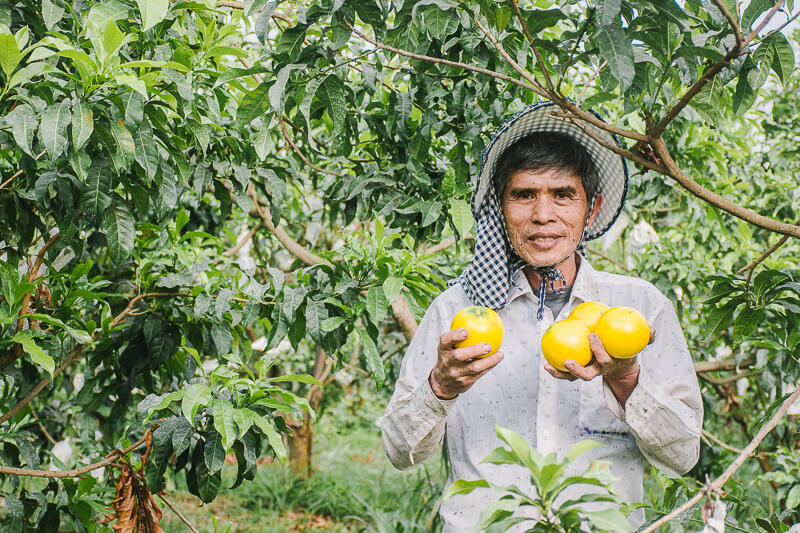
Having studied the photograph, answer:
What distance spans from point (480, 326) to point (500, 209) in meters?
0.50

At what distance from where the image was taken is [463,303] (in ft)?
5.64

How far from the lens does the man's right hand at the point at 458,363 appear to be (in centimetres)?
127

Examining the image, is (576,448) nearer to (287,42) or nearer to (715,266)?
(287,42)

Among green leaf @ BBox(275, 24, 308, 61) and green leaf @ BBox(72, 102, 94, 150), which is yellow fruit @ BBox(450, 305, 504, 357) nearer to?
green leaf @ BBox(275, 24, 308, 61)

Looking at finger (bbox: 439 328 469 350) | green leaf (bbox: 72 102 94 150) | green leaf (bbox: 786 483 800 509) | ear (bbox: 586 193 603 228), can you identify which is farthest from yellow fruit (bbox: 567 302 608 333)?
green leaf (bbox: 786 483 800 509)

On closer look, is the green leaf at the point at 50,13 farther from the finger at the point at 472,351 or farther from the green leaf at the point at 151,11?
the finger at the point at 472,351

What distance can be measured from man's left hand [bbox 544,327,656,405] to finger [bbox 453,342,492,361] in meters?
0.15

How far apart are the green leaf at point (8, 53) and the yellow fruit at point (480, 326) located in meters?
1.08

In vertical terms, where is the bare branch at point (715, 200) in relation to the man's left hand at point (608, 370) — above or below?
above

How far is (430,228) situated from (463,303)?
0.54 meters

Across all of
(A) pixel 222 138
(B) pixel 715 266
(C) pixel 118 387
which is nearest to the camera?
(A) pixel 222 138

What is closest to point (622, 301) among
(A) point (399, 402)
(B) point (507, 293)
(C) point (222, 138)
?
(B) point (507, 293)

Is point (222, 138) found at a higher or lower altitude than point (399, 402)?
higher

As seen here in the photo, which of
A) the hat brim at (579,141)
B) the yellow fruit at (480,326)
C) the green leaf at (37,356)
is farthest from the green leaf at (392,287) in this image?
the green leaf at (37,356)
